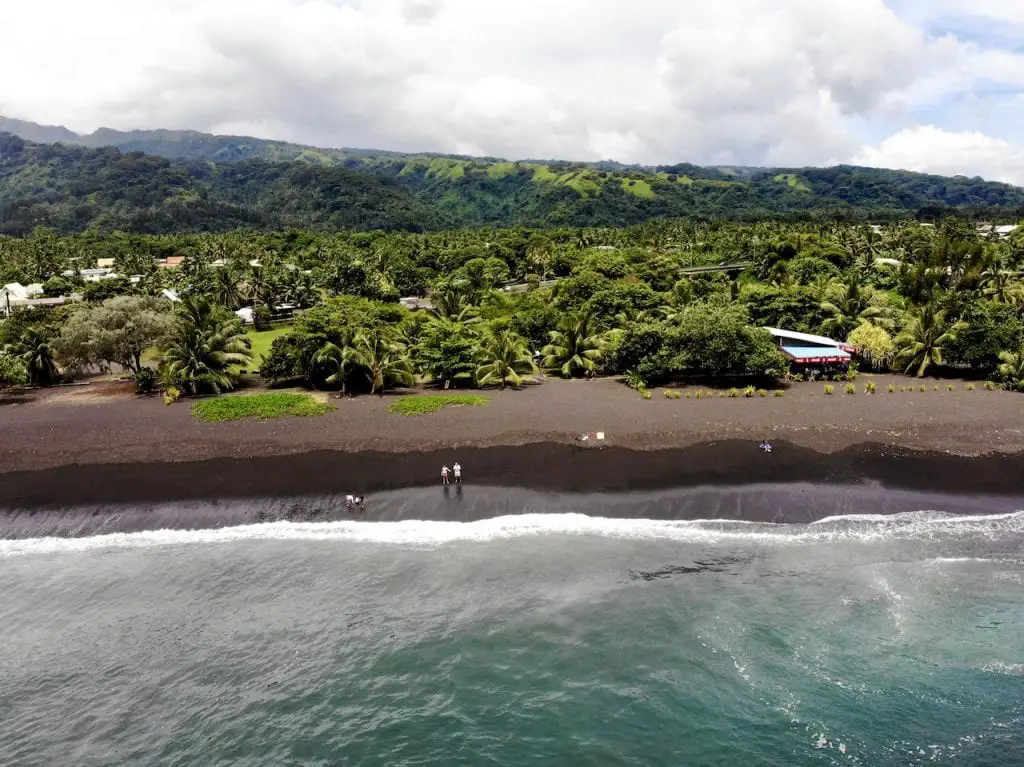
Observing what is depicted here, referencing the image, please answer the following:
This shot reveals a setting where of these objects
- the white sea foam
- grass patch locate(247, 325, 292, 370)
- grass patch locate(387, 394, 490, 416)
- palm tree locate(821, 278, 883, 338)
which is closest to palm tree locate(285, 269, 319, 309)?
grass patch locate(247, 325, 292, 370)

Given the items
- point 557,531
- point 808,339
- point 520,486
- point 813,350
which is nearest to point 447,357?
point 520,486

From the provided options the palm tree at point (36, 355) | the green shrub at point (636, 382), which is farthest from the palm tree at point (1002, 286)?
the palm tree at point (36, 355)

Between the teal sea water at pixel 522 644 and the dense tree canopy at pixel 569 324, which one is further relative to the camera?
the dense tree canopy at pixel 569 324

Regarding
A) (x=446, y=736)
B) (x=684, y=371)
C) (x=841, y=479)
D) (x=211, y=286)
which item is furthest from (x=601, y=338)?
(x=211, y=286)

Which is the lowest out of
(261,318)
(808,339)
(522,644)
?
(522,644)

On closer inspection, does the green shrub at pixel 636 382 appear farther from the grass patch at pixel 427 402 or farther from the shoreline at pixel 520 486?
the grass patch at pixel 427 402

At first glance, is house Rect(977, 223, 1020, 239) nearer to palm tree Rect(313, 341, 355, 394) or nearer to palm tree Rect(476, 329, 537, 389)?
palm tree Rect(476, 329, 537, 389)

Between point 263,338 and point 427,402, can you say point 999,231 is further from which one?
point 263,338
